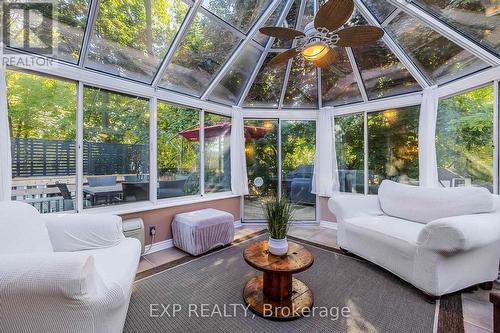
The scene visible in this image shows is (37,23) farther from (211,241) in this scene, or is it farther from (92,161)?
(211,241)

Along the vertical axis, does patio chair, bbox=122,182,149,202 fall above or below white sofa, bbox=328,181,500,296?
above

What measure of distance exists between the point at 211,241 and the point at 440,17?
12.3 ft

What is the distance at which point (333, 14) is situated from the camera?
1.67 meters

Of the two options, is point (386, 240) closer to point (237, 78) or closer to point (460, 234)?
point (460, 234)

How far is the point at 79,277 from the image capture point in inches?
42.1

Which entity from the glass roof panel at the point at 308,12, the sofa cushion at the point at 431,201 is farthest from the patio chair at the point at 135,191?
the sofa cushion at the point at 431,201

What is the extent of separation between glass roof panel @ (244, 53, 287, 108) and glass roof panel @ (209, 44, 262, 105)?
0.19 m

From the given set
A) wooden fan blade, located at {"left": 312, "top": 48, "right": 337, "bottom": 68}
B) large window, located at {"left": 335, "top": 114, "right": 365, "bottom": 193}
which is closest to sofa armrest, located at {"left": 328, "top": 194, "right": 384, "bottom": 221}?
large window, located at {"left": 335, "top": 114, "right": 365, "bottom": 193}

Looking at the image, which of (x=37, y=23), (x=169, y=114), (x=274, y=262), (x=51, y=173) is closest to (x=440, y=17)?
(x=274, y=262)

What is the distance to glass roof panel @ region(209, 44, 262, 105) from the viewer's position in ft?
11.7

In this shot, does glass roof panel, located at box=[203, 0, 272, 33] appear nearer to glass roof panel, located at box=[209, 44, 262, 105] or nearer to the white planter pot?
glass roof panel, located at box=[209, 44, 262, 105]

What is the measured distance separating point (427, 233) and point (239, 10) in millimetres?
3125

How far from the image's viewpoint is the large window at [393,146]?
3.53 meters

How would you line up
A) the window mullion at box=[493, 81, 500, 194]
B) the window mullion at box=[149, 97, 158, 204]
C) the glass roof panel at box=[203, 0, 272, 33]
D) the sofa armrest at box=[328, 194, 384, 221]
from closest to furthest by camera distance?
the window mullion at box=[493, 81, 500, 194], the glass roof panel at box=[203, 0, 272, 33], the sofa armrest at box=[328, 194, 384, 221], the window mullion at box=[149, 97, 158, 204]
